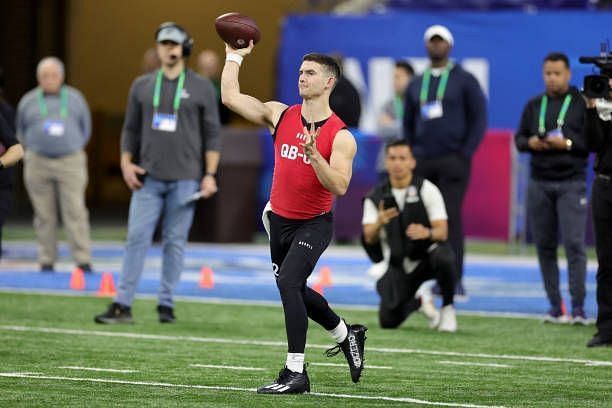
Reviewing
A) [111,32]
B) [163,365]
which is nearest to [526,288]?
[163,365]

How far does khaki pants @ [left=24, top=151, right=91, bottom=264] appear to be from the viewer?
17156 mm

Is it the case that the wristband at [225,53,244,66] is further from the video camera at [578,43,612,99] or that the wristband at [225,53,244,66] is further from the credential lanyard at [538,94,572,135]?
the credential lanyard at [538,94,572,135]

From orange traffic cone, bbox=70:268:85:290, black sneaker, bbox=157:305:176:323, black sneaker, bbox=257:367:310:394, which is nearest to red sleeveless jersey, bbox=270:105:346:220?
black sneaker, bbox=257:367:310:394

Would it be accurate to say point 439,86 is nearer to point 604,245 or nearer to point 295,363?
point 604,245

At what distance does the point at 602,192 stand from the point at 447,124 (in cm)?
373

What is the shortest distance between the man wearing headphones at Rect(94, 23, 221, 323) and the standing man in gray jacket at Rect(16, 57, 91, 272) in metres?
4.48

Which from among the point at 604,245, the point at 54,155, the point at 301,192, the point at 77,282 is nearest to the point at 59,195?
the point at 54,155

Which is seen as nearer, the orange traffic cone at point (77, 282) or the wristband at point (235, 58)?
the wristband at point (235, 58)

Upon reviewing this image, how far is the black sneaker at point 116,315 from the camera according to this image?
490 inches

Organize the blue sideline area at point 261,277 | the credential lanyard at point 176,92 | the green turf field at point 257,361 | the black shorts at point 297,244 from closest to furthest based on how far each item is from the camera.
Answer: the green turf field at point 257,361, the black shorts at point 297,244, the credential lanyard at point 176,92, the blue sideline area at point 261,277

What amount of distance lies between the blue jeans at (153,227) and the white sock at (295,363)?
160 inches

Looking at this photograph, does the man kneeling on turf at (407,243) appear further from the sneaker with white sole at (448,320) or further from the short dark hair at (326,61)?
the short dark hair at (326,61)

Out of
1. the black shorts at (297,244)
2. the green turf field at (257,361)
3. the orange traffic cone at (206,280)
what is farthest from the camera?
the orange traffic cone at (206,280)

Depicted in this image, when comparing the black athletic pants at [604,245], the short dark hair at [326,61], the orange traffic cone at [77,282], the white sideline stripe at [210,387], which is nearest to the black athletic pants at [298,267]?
the white sideline stripe at [210,387]
